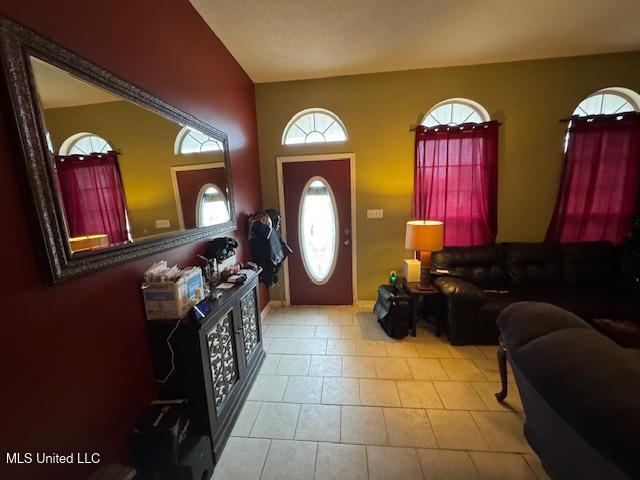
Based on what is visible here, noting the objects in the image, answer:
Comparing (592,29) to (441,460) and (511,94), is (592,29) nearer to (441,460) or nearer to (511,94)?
(511,94)

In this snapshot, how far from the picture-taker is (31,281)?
82 cm

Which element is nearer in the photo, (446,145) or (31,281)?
(31,281)

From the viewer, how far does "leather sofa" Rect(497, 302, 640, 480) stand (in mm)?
542

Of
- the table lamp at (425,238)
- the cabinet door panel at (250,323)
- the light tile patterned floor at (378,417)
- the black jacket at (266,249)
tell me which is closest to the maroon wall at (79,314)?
the cabinet door panel at (250,323)

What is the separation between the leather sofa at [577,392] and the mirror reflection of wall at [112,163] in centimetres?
174

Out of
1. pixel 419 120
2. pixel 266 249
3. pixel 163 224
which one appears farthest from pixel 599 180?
pixel 163 224

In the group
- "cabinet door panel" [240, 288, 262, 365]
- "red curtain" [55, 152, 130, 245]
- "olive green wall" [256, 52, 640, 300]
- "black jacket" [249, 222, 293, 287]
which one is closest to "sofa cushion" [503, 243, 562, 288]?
"olive green wall" [256, 52, 640, 300]

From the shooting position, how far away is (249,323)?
2.12 meters

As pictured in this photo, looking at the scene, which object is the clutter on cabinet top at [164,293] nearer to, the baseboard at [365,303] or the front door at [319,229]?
the front door at [319,229]

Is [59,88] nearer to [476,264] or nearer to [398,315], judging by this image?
[398,315]

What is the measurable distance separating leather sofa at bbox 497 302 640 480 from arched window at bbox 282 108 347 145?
2820 mm

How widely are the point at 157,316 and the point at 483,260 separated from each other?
3222 millimetres

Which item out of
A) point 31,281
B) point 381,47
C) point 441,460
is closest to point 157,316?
point 31,281

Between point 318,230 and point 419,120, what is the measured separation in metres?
1.88
